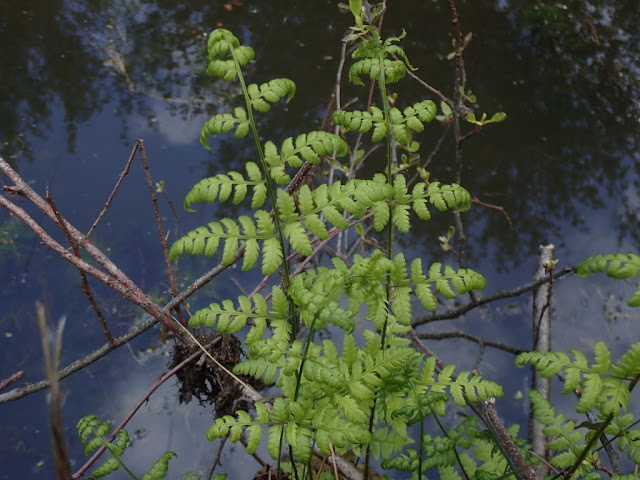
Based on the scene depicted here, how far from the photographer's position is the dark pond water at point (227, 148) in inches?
124

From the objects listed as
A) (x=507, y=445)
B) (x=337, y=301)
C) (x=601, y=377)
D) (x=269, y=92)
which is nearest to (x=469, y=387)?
(x=507, y=445)

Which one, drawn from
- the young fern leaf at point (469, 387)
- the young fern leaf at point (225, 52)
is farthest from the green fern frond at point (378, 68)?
the young fern leaf at point (469, 387)

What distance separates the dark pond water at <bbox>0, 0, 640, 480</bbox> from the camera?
314cm

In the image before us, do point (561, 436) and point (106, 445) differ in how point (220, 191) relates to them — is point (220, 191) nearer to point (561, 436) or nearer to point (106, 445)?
point (106, 445)

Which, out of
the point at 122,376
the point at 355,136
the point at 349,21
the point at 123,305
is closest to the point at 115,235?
the point at 123,305

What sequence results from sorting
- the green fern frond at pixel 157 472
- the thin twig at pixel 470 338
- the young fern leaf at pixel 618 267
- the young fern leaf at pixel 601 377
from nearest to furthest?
the young fern leaf at pixel 618 267 < the young fern leaf at pixel 601 377 < the green fern frond at pixel 157 472 < the thin twig at pixel 470 338

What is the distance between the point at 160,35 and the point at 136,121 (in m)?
1.11

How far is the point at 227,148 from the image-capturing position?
4188mm

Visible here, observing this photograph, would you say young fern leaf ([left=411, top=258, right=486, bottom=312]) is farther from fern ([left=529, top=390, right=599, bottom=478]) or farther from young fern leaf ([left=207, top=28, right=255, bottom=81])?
young fern leaf ([left=207, top=28, right=255, bottom=81])

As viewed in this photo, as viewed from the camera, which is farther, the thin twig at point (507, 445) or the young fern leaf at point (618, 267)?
the thin twig at point (507, 445)

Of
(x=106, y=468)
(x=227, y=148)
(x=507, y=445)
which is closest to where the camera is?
(x=106, y=468)

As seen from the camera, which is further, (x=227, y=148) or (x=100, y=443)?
(x=227, y=148)

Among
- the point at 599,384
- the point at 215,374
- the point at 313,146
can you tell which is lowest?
the point at 215,374

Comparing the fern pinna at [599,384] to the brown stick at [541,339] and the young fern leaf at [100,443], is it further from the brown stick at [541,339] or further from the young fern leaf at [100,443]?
the young fern leaf at [100,443]
